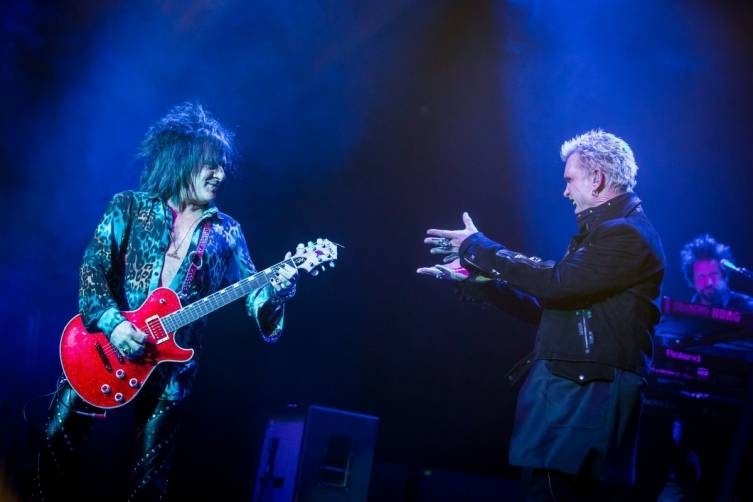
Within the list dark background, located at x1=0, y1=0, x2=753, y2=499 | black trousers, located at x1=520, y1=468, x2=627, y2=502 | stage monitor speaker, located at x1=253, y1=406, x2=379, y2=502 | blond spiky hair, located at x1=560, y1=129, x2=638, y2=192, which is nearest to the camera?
black trousers, located at x1=520, y1=468, x2=627, y2=502

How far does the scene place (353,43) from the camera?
5.43 m

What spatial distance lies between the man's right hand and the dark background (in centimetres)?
160

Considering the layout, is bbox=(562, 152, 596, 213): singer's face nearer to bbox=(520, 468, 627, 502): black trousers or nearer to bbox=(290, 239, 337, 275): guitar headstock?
bbox=(520, 468, 627, 502): black trousers

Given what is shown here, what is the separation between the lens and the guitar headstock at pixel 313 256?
3527mm

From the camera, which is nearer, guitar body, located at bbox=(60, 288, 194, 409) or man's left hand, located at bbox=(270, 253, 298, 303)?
guitar body, located at bbox=(60, 288, 194, 409)

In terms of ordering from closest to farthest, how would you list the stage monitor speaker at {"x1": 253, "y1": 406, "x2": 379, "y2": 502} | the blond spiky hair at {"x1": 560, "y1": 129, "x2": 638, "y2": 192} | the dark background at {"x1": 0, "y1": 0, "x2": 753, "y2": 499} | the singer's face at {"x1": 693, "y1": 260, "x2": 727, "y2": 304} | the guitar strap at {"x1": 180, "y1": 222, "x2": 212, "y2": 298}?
the blond spiky hair at {"x1": 560, "y1": 129, "x2": 638, "y2": 192}, the guitar strap at {"x1": 180, "y1": 222, "x2": 212, "y2": 298}, the stage monitor speaker at {"x1": 253, "y1": 406, "x2": 379, "y2": 502}, the dark background at {"x1": 0, "y1": 0, "x2": 753, "y2": 499}, the singer's face at {"x1": 693, "y1": 260, "x2": 727, "y2": 304}

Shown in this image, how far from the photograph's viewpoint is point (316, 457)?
4070 millimetres

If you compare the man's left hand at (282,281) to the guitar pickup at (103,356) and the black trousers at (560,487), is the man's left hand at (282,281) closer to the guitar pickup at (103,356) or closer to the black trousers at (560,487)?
the guitar pickup at (103,356)

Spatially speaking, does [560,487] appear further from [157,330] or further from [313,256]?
[157,330]

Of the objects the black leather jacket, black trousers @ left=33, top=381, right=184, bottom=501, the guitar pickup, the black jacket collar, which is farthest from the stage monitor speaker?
the black jacket collar

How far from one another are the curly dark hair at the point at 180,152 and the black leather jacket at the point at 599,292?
175 centimetres

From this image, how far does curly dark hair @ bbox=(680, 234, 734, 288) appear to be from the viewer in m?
5.99

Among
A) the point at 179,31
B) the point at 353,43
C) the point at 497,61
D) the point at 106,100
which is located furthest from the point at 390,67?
the point at 106,100

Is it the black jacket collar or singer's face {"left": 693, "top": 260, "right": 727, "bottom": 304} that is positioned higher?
singer's face {"left": 693, "top": 260, "right": 727, "bottom": 304}
